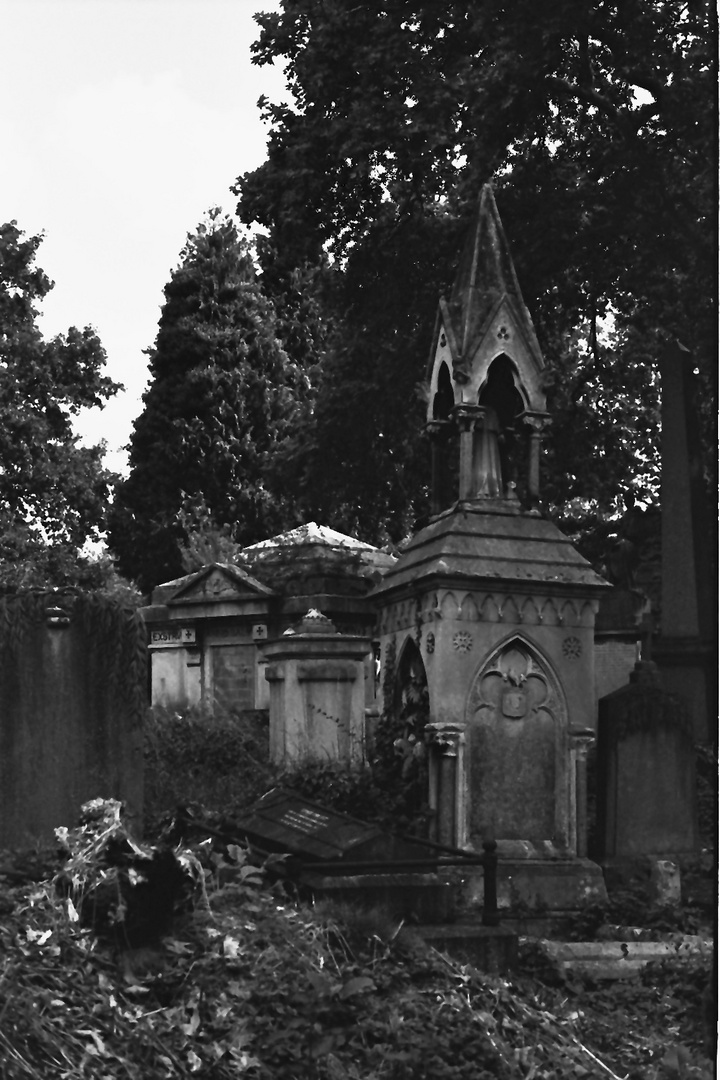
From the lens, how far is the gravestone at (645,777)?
1055 centimetres

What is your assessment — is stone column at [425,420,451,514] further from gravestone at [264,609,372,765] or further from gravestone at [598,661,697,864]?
gravestone at [598,661,697,864]

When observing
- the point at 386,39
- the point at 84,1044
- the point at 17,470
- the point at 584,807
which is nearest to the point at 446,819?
the point at 584,807

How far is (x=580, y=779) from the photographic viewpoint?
10508 mm

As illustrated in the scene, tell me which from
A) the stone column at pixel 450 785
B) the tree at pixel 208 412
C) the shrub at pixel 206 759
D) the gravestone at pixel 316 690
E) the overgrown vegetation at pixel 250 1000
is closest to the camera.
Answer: the overgrown vegetation at pixel 250 1000

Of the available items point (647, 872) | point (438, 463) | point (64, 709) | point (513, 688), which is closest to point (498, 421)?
point (438, 463)

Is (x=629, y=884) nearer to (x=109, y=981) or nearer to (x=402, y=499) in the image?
(x=109, y=981)

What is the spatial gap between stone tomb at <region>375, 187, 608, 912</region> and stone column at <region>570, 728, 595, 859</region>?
0.03ft

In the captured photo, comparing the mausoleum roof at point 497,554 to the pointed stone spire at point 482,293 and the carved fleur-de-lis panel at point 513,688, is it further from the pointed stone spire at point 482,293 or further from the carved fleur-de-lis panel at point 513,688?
the pointed stone spire at point 482,293

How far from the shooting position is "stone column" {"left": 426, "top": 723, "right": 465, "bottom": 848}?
1007 centimetres

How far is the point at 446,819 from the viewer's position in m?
10.1

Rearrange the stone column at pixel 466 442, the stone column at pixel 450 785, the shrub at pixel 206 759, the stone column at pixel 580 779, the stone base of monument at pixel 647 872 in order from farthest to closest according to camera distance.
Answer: the shrub at pixel 206 759
the stone column at pixel 466 442
the stone column at pixel 580 779
the stone column at pixel 450 785
the stone base of monument at pixel 647 872

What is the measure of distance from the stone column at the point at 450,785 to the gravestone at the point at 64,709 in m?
2.68

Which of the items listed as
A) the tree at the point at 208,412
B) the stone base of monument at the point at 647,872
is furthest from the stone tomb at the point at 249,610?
the tree at the point at 208,412

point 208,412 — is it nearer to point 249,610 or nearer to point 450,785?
point 249,610
